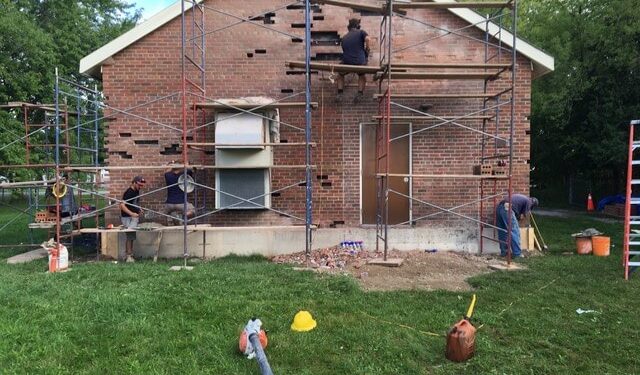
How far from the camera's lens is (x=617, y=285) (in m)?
6.76

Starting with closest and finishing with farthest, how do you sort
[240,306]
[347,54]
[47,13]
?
[240,306], [347,54], [47,13]

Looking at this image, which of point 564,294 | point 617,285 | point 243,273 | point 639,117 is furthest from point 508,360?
point 639,117

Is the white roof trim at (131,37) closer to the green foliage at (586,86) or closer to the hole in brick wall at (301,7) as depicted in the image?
the hole in brick wall at (301,7)

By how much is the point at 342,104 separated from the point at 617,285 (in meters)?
5.72

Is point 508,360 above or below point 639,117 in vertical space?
below

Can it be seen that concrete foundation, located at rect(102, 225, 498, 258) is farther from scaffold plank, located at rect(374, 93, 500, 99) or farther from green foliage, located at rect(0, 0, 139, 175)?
green foliage, located at rect(0, 0, 139, 175)

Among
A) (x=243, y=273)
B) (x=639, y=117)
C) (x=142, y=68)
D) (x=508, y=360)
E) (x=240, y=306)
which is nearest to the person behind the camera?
(x=508, y=360)

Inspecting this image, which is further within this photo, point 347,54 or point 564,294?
point 347,54

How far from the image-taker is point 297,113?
32.1ft

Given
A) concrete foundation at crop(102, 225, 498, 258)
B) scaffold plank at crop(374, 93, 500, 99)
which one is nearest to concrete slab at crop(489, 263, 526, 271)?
concrete foundation at crop(102, 225, 498, 258)

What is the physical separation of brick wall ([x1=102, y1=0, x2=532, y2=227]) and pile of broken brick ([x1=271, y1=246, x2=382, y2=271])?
766mm

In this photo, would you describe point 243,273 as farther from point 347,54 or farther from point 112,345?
point 347,54

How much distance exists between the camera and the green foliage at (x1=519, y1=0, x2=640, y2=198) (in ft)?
49.2

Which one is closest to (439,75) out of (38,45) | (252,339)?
(252,339)
